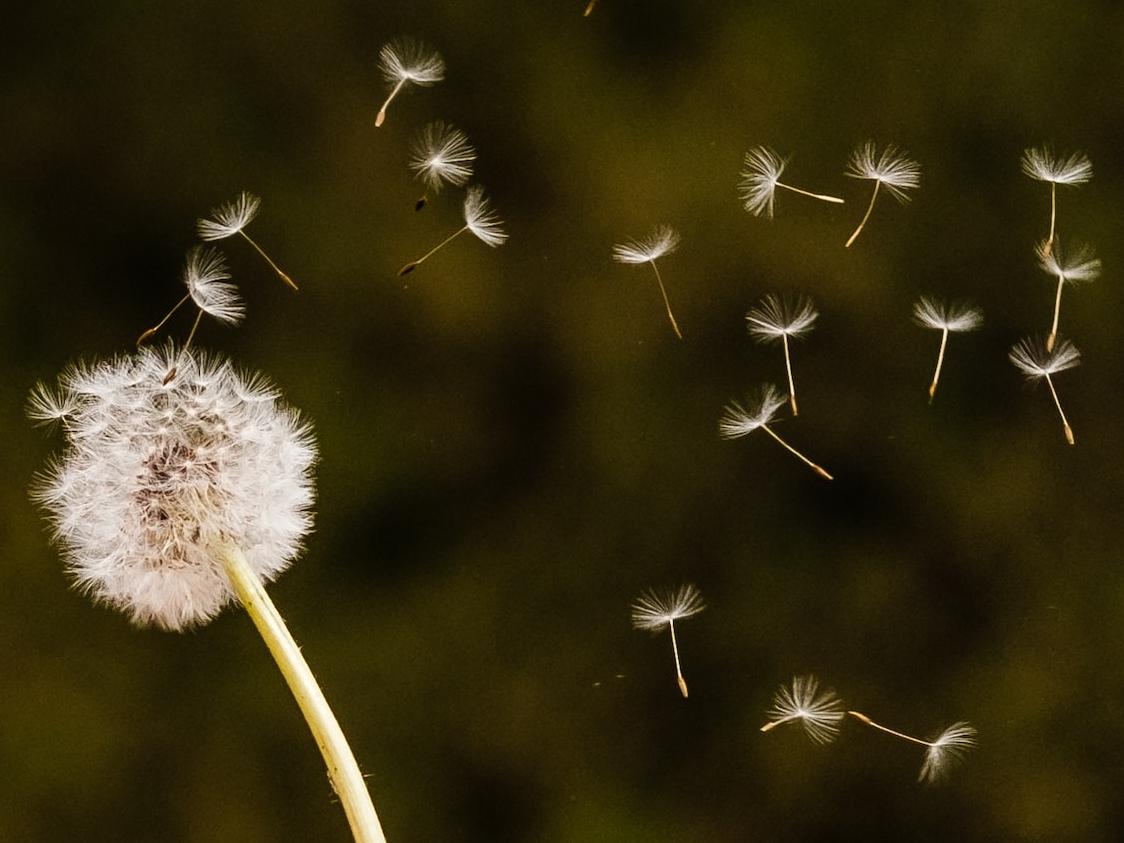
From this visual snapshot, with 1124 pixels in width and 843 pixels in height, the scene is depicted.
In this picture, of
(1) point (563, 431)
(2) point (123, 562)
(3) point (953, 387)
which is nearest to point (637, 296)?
(1) point (563, 431)

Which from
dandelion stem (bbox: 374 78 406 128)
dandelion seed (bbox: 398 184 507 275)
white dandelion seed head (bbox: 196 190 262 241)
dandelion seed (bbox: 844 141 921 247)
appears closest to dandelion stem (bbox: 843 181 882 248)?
dandelion seed (bbox: 844 141 921 247)

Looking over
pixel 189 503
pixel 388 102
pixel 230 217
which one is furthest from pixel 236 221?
pixel 189 503

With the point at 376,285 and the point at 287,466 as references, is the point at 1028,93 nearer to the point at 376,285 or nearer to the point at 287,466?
the point at 376,285

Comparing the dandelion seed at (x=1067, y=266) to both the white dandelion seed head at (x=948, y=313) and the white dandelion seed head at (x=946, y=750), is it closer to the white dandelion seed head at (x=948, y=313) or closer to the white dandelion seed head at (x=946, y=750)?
the white dandelion seed head at (x=948, y=313)

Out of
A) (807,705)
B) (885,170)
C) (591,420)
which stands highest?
(885,170)

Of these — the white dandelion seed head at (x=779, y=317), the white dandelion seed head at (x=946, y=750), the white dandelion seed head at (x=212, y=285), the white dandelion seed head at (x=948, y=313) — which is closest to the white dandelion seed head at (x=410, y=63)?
the white dandelion seed head at (x=212, y=285)

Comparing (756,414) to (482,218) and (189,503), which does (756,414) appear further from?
(189,503)

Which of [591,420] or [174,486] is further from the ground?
[591,420]

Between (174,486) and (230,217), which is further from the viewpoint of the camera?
(230,217)
